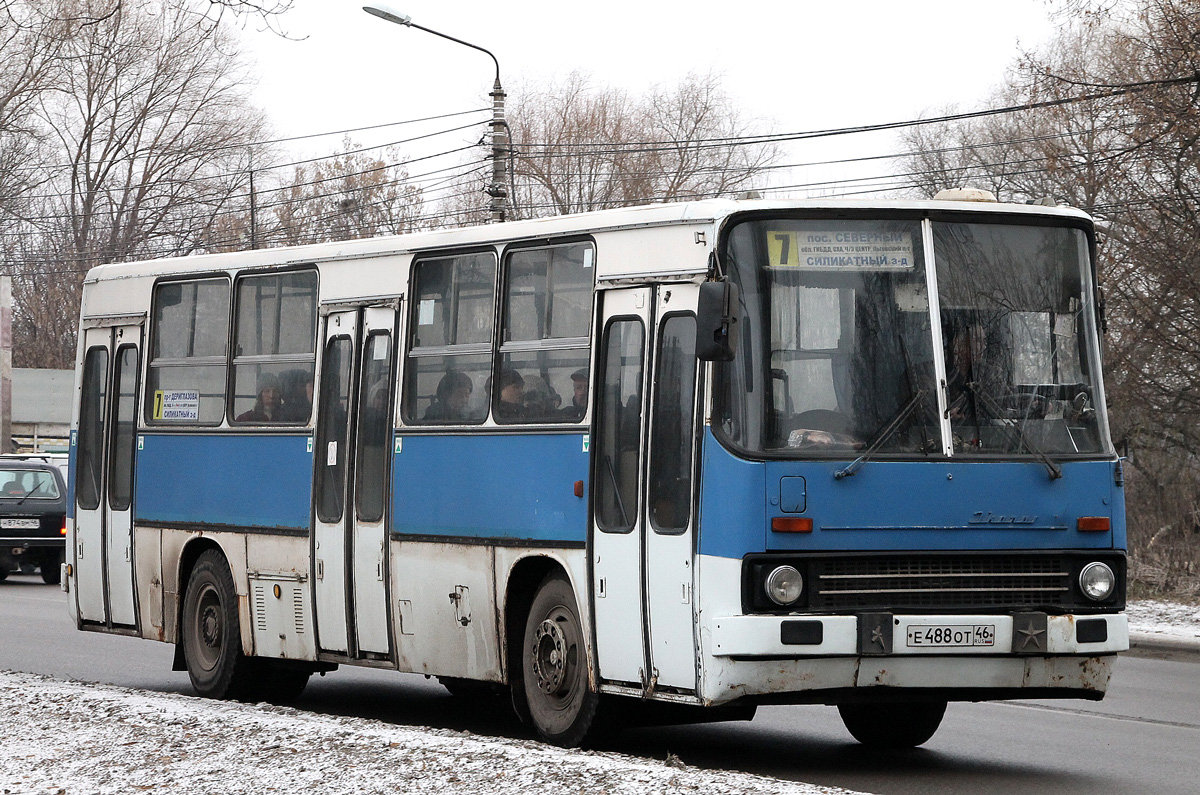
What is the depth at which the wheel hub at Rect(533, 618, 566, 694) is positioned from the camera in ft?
32.4

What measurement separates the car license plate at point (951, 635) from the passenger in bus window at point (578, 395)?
2.18 m

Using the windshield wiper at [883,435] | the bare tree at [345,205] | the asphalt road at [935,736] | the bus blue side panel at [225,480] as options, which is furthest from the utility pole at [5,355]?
the windshield wiper at [883,435]

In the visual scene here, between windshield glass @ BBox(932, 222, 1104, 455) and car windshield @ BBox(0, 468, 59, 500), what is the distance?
20.9m

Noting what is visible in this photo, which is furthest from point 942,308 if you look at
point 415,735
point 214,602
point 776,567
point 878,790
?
point 214,602

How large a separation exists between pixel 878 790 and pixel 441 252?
433 cm

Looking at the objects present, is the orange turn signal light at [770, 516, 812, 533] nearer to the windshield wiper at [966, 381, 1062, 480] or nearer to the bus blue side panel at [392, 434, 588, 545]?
the windshield wiper at [966, 381, 1062, 480]

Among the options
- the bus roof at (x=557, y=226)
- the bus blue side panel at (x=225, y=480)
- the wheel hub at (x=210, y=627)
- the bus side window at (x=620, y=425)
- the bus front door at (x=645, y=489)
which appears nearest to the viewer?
the bus front door at (x=645, y=489)

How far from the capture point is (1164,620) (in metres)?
18.9

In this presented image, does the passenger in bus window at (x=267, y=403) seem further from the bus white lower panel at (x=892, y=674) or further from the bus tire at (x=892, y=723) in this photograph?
the bus white lower panel at (x=892, y=674)

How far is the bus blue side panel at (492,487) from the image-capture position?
985 cm

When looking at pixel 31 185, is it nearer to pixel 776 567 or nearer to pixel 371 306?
pixel 371 306

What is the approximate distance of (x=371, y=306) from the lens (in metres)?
11.8

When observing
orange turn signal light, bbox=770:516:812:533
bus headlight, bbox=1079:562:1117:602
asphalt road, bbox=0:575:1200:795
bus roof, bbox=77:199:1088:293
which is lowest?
asphalt road, bbox=0:575:1200:795

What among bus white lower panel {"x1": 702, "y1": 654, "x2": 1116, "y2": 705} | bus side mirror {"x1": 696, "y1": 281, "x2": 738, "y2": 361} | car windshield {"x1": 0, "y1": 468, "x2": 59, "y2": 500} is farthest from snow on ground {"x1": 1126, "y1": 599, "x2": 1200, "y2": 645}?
car windshield {"x1": 0, "y1": 468, "x2": 59, "y2": 500}
